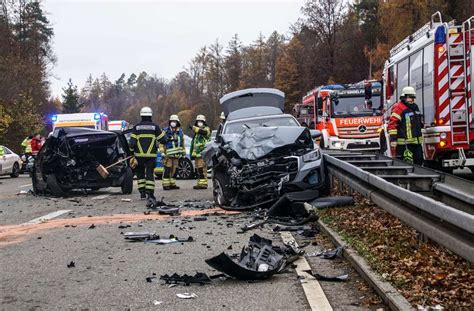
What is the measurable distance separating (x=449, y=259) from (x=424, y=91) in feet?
23.9

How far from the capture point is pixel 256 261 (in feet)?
17.7

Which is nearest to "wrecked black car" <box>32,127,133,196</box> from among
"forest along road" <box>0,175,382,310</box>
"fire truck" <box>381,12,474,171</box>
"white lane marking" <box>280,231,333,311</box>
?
"forest along road" <box>0,175,382,310</box>

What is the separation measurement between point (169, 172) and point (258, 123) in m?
3.87

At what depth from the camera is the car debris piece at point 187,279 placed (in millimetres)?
4996

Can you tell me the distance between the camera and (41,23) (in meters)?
59.7

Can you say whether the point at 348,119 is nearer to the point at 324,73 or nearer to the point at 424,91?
the point at 424,91

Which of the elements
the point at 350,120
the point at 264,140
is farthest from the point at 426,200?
the point at 350,120

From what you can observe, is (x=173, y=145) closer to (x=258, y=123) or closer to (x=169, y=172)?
(x=169, y=172)

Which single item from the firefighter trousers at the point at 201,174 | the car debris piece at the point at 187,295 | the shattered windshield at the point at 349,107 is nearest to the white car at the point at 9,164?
the firefighter trousers at the point at 201,174

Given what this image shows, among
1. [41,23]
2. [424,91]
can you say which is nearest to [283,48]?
[41,23]

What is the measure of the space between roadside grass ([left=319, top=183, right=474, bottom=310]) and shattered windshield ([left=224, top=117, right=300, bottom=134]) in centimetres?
401

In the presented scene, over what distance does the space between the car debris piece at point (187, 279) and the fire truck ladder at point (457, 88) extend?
7528 mm

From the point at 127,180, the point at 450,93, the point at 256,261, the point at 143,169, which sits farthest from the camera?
the point at 127,180

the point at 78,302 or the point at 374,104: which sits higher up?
the point at 374,104
